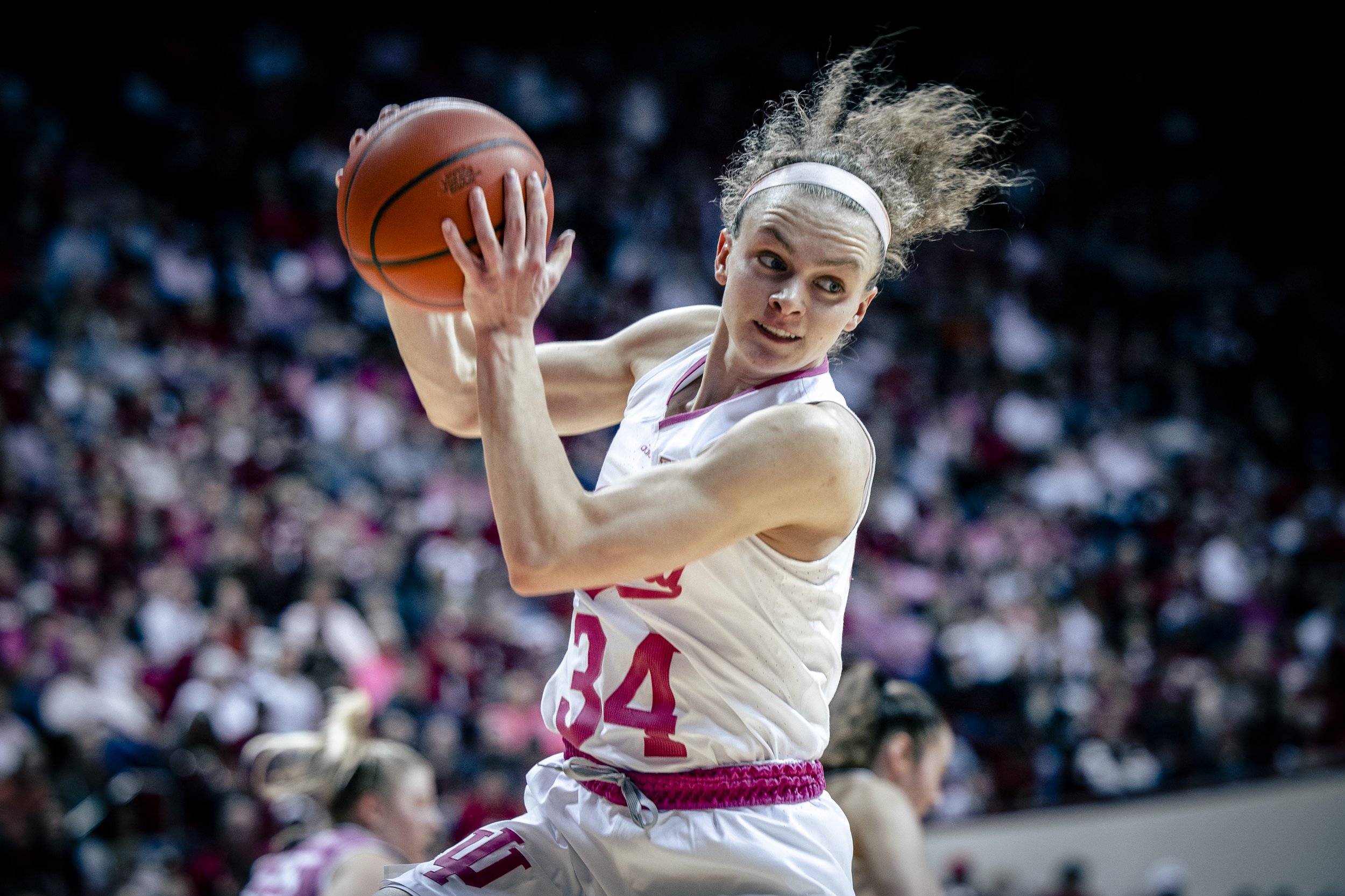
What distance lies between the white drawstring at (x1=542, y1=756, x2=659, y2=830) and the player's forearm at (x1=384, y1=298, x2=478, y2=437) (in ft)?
2.43

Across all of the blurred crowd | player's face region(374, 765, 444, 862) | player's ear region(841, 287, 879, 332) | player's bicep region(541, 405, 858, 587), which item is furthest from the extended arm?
the blurred crowd

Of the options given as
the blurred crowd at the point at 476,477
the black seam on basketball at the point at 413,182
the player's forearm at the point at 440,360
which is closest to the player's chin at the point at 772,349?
the black seam on basketball at the point at 413,182

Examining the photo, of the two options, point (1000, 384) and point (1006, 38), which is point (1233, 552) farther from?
point (1006, 38)

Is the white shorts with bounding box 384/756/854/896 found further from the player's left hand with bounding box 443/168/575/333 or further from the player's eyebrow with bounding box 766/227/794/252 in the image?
the player's eyebrow with bounding box 766/227/794/252

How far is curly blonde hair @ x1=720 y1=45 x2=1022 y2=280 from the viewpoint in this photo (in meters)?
2.35

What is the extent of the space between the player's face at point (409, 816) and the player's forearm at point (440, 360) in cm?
144

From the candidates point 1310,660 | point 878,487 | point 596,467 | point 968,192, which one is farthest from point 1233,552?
point 968,192

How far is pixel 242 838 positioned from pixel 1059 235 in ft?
36.9

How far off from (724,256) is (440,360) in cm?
64

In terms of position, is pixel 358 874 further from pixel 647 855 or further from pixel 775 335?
pixel 775 335

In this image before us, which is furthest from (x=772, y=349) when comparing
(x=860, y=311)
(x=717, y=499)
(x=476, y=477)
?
(x=476, y=477)

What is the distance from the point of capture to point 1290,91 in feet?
48.4

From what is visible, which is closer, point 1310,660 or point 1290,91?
point 1310,660

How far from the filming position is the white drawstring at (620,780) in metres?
Result: 2.07
